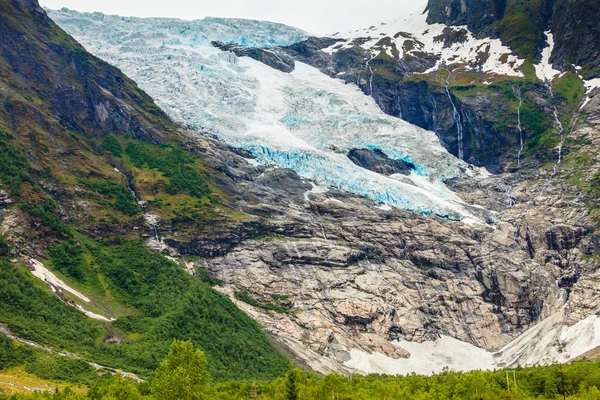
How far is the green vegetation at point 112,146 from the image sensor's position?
196500 millimetres

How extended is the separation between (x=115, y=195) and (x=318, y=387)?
365 ft

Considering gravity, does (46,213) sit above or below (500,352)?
above

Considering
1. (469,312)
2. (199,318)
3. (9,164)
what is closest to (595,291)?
(469,312)

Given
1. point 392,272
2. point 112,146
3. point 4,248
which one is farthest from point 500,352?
point 112,146

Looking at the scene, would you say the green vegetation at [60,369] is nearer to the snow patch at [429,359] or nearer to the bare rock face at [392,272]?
the bare rock face at [392,272]

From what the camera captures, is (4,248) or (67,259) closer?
(4,248)

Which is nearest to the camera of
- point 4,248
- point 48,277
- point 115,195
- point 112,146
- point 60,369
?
point 60,369

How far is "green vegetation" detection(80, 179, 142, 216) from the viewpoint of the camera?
563 feet

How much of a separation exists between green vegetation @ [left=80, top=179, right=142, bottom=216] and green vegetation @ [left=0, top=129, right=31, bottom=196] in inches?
720

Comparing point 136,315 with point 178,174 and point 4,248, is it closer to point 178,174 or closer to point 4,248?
point 4,248

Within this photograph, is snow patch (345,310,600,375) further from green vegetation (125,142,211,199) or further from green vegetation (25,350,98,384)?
green vegetation (125,142,211,199)

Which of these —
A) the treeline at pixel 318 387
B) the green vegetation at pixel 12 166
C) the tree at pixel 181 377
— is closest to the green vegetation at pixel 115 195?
the green vegetation at pixel 12 166

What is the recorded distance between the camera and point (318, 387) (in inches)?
3243

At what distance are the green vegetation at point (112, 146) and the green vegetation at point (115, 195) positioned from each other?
69.7 feet
